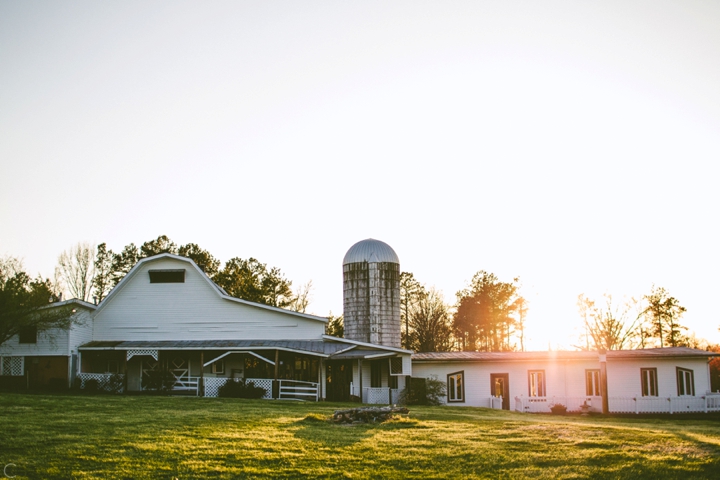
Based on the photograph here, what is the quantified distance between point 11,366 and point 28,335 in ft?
5.97

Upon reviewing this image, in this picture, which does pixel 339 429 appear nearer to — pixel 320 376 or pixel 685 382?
pixel 320 376

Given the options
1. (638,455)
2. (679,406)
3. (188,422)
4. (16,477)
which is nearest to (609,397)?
(679,406)

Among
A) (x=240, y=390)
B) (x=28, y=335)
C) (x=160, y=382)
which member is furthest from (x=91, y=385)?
(x=240, y=390)

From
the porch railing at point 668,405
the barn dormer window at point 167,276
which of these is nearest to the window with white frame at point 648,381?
the porch railing at point 668,405

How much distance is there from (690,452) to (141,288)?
2822 cm

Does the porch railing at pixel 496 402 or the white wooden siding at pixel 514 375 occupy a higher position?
the white wooden siding at pixel 514 375

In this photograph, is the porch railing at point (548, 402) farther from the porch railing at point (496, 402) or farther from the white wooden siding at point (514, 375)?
the porch railing at point (496, 402)

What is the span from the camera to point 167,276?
117 ft

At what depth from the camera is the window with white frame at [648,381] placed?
33094 millimetres

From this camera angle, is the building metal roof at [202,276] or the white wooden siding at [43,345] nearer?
the white wooden siding at [43,345]

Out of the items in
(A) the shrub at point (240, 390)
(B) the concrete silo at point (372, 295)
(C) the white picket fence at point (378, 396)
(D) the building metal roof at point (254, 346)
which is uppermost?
(B) the concrete silo at point (372, 295)

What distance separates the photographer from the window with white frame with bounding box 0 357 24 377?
3447 centimetres

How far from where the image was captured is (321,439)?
1533 centimetres

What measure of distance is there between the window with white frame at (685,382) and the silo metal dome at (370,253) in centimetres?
1564
